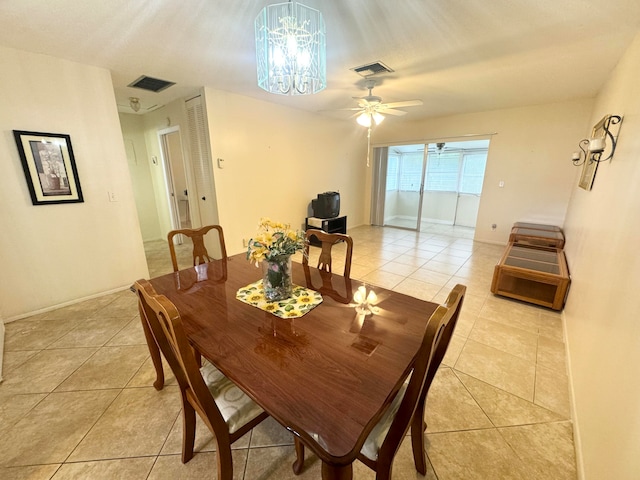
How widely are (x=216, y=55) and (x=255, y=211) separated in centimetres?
217

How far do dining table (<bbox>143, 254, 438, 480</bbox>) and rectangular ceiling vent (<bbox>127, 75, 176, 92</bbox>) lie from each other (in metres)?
2.65

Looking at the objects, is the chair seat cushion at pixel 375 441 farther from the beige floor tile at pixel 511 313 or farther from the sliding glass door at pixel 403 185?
the sliding glass door at pixel 403 185

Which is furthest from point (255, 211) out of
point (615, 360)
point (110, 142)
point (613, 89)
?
point (613, 89)

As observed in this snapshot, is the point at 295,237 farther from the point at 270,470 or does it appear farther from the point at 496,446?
the point at 496,446

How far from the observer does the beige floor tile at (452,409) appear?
1450 millimetres

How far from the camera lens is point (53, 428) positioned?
1.43 m

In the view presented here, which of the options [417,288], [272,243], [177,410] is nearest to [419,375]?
[272,243]

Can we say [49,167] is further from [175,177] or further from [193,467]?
[193,467]

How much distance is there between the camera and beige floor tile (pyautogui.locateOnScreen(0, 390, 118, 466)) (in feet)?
4.25

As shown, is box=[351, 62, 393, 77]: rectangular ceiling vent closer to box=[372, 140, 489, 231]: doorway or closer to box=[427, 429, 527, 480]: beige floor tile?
box=[427, 429, 527, 480]: beige floor tile

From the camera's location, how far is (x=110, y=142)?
2.79 m

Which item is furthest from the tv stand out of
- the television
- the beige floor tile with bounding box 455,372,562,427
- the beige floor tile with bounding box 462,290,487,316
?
the beige floor tile with bounding box 455,372,562,427

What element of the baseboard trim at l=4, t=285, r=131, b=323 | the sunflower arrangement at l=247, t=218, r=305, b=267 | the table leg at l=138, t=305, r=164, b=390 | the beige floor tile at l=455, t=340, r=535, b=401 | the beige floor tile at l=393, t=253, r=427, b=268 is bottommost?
the beige floor tile at l=455, t=340, r=535, b=401

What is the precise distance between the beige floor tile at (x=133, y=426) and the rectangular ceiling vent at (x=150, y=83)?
10.5 feet
